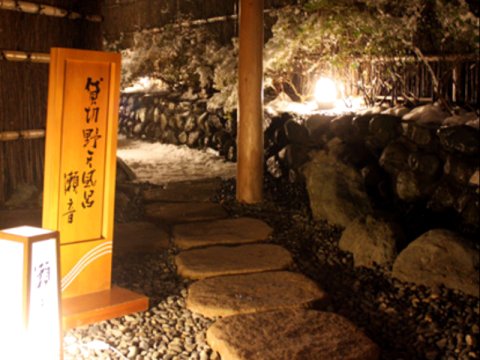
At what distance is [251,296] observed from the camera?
5.01 m

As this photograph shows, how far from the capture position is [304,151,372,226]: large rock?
22.4 ft

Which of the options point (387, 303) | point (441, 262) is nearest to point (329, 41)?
point (441, 262)

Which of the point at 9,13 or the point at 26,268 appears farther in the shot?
the point at 9,13

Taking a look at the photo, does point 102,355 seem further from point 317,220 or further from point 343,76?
point 343,76

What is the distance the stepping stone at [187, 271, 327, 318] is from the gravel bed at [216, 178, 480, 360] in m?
0.30

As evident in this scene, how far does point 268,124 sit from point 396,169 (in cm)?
263

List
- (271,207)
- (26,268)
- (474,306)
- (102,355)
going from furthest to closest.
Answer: (271,207)
(474,306)
(102,355)
(26,268)

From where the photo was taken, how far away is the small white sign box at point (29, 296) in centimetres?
353

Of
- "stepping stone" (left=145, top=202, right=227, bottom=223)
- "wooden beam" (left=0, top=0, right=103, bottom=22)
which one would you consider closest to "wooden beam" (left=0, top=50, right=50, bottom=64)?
"wooden beam" (left=0, top=0, right=103, bottom=22)

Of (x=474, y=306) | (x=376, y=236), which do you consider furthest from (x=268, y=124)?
(x=474, y=306)

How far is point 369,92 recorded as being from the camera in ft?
26.5

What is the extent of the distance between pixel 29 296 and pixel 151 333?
1225 mm

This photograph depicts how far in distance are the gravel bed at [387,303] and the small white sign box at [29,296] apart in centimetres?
228

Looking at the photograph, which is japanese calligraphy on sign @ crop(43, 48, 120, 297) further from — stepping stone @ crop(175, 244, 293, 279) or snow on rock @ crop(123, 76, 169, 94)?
snow on rock @ crop(123, 76, 169, 94)
